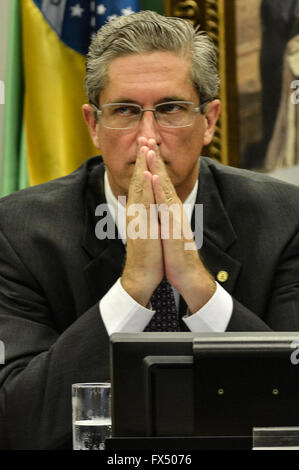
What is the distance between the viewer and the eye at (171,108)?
110 inches

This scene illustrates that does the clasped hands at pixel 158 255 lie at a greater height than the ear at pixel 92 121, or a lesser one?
lesser

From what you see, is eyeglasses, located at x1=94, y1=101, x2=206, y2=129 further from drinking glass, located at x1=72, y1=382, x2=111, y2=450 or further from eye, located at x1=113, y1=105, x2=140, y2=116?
drinking glass, located at x1=72, y1=382, x2=111, y2=450

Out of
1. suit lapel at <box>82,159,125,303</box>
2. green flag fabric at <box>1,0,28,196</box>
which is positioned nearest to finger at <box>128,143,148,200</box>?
suit lapel at <box>82,159,125,303</box>

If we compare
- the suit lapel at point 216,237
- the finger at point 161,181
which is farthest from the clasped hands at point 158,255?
the suit lapel at point 216,237

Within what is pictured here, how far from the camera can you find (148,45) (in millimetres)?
2859

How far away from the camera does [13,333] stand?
8.55ft

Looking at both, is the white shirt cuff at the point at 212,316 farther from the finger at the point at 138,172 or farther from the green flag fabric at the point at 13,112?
the green flag fabric at the point at 13,112

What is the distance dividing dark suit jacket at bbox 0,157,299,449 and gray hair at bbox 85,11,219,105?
1.24 feet

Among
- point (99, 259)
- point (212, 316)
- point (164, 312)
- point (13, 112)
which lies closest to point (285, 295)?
point (164, 312)

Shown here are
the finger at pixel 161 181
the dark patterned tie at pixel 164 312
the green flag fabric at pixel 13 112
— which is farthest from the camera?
the green flag fabric at pixel 13 112

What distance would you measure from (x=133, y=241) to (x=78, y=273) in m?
0.40

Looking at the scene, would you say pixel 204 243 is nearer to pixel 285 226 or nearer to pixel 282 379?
pixel 285 226

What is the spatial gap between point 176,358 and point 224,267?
144cm

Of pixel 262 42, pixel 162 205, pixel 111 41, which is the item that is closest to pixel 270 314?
pixel 162 205
